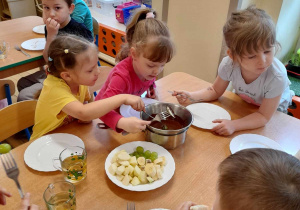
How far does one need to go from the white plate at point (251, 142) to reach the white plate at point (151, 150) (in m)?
0.29

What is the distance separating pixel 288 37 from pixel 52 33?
2070 mm

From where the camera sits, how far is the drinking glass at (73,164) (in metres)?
0.89

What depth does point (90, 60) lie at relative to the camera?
1189mm

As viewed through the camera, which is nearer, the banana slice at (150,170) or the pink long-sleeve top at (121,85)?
the banana slice at (150,170)

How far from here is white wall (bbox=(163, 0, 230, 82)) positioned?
2168 millimetres

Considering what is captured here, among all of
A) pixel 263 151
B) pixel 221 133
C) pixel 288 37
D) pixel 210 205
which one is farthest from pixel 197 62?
pixel 263 151

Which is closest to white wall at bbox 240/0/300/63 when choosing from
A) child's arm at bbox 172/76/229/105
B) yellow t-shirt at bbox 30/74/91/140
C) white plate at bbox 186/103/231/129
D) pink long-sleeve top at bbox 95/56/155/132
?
child's arm at bbox 172/76/229/105

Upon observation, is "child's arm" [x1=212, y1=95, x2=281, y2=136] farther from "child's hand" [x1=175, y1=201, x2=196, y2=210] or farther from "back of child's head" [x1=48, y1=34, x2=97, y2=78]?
"back of child's head" [x1=48, y1=34, x2=97, y2=78]

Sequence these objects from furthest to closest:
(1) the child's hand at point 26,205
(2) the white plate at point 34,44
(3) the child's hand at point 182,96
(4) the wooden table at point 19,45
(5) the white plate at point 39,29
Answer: (5) the white plate at point 39,29, (2) the white plate at point 34,44, (4) the wooden table at point 19,45, (3) the child's hand at point 182,96, (1) the child's hand at point 26,205

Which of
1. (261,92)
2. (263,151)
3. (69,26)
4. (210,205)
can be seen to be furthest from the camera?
(69,26)

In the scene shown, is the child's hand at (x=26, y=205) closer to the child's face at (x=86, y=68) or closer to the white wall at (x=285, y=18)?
the child's face at (x=86, y=68)

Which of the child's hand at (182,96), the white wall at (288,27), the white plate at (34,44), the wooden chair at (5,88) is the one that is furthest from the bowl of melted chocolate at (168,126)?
the white wall at (288,27)

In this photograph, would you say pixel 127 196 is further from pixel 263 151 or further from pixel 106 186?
pixel 263 151

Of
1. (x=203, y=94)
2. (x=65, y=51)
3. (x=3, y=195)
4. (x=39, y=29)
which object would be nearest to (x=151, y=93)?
(x=203, y=94)
